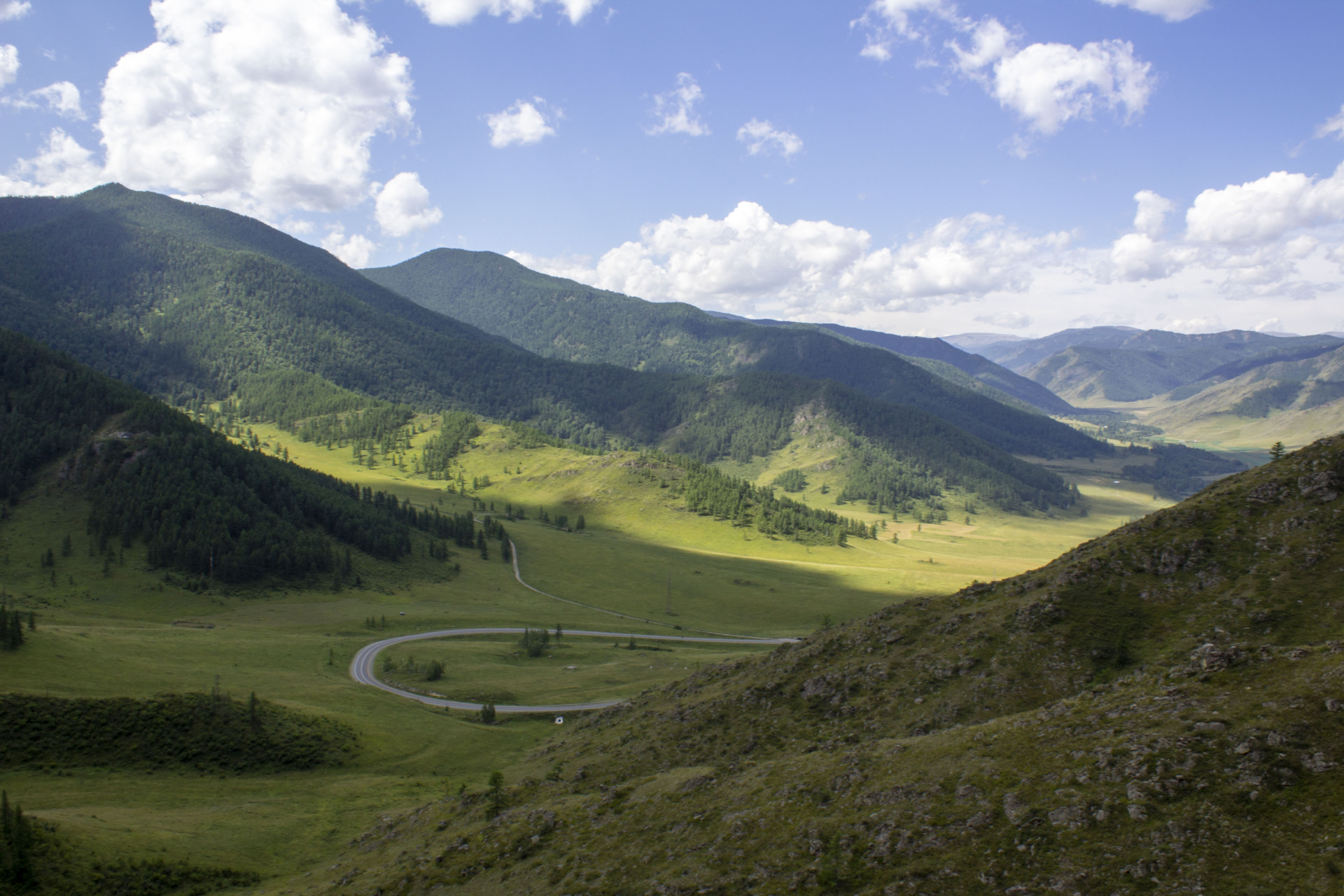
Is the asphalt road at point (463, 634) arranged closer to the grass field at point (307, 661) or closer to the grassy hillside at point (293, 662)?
the grass field at point (307, 661)

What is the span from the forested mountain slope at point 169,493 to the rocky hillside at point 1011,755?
131 meters

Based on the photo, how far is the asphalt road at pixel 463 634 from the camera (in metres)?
92.8

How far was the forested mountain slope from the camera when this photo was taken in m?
161

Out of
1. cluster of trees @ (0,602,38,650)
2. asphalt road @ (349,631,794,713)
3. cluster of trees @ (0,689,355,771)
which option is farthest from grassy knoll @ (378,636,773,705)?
cluster of trees @ (0,602,38,650)

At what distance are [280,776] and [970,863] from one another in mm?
65456

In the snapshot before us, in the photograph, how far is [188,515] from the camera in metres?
168

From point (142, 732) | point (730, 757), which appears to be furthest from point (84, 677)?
point (730, 757)

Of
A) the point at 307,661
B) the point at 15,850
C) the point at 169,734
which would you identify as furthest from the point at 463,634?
the point at 15,850

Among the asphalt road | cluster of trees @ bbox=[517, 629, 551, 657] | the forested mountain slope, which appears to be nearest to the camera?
the asphalt road

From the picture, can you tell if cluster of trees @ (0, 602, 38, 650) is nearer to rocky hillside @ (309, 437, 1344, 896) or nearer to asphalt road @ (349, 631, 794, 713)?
asphalt road @ (349, 631, 794, 713)

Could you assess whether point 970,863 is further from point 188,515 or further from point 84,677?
point 188,515

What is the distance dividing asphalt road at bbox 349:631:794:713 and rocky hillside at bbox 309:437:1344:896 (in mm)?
26810

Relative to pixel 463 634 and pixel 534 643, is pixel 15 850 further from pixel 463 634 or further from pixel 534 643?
pixel 463 634

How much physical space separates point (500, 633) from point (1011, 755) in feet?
400
